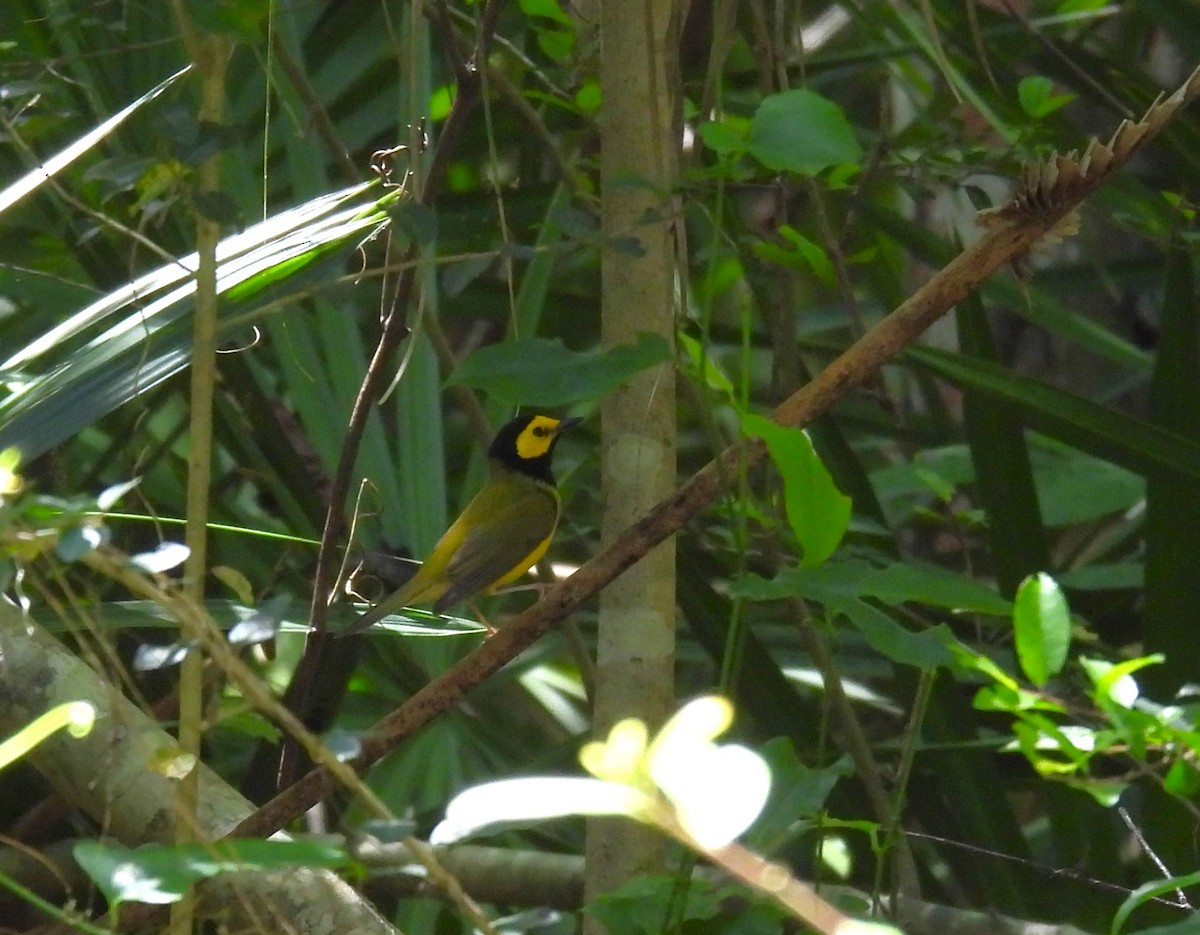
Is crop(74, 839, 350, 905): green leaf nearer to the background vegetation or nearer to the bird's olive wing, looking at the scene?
the background vegetation

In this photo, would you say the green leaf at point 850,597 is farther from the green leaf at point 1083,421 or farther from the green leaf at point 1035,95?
the green leaf at point 1035,95

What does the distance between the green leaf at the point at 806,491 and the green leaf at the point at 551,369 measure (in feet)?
0.45

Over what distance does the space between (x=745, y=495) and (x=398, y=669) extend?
1.35 metres

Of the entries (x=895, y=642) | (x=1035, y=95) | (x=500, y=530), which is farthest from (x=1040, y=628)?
(x=500, y=530)

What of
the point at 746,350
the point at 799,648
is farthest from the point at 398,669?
the point at 746,350

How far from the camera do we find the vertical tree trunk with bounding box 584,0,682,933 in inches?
62.2

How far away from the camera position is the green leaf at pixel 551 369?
1160 mm

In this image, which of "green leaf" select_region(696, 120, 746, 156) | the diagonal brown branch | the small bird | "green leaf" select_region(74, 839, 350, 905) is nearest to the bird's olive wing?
the small bird

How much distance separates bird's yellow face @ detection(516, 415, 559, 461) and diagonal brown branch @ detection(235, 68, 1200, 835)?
168 cm

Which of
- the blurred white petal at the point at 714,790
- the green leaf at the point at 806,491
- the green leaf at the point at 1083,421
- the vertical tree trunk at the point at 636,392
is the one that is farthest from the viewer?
the green leaf at the point at 1083,421

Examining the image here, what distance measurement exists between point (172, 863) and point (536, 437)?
2.30 m

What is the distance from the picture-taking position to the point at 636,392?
165 cm

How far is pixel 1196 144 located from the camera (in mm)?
2473

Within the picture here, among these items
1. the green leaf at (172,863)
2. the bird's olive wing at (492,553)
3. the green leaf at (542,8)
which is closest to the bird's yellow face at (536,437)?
the bird's olive wing at (492,553)
